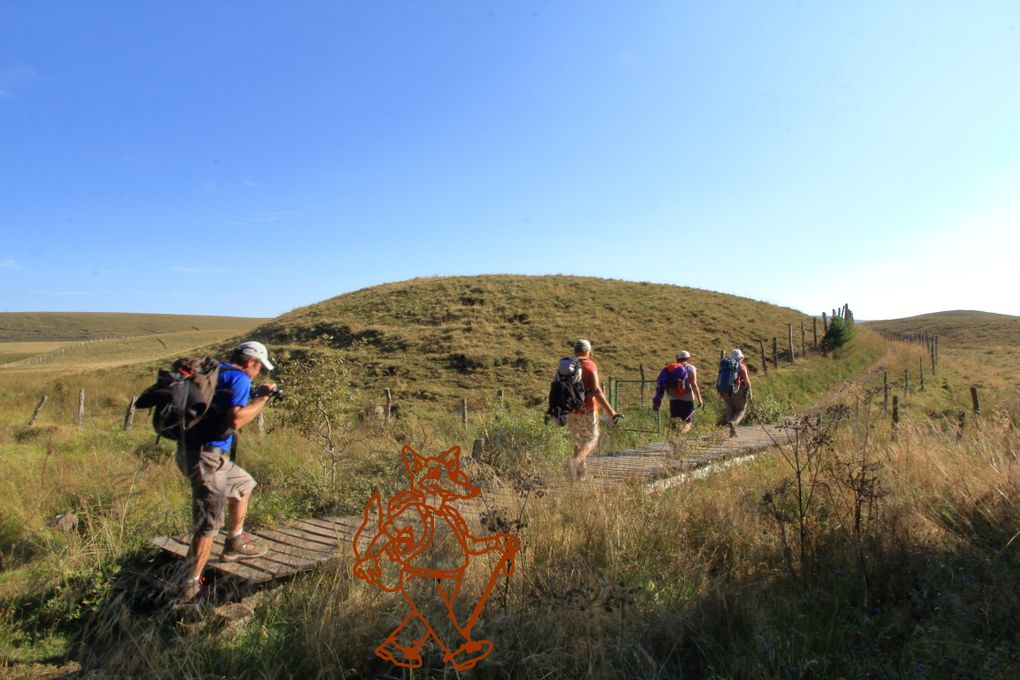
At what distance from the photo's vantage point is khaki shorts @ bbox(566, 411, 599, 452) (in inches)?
275

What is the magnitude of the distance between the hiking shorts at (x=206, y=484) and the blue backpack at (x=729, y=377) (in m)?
8.65

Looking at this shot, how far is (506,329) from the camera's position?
36188 mm

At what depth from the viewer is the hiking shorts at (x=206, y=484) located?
4160 mm

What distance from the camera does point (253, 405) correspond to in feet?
14.4

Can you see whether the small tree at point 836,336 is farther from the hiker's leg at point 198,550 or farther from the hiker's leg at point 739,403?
the hiker's leg at point 198,550

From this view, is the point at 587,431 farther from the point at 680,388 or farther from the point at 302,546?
the point at 680,388

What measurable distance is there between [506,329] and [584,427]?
96.0 feet

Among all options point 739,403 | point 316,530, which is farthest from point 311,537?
point 739,403

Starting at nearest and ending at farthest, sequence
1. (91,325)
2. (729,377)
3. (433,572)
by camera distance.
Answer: (433,572) < (729,377) < (91,325)

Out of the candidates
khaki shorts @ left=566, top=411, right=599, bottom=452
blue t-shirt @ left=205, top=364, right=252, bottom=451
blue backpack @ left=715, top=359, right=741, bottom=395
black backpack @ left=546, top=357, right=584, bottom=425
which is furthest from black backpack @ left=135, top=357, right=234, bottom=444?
blue backpack @ left=715, top=359, right=741, bottom=395

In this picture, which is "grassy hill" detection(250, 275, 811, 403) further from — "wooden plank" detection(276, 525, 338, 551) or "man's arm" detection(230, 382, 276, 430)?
"man's arm" detection(230, 382, 276, 430)

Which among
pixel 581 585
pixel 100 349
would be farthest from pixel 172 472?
pixel 100 349

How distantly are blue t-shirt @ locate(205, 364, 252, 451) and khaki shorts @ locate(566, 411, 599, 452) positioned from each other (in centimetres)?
364

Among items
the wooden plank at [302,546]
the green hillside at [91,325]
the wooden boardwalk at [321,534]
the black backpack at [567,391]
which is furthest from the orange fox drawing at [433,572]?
the green hillside at [91,325]
